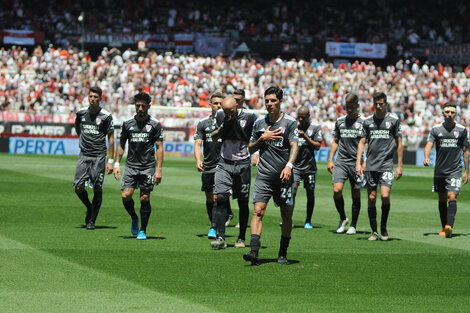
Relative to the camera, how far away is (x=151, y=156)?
1350 centimetres

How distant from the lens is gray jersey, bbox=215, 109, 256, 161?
12398mm

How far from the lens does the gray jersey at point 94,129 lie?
14.8m

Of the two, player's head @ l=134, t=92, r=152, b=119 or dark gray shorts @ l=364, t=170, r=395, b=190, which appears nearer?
player's head @ l=134, t=92, r=152, b=119

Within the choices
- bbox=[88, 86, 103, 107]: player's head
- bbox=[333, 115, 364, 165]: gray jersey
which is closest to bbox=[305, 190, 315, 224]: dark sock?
bbox=[333, 115, 364, 165]: gray jersey

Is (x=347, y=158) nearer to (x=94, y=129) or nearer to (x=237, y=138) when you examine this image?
(x=237, y=138)

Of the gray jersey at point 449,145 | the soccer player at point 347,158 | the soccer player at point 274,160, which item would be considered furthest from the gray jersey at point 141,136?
the gray jersey at point 449,145

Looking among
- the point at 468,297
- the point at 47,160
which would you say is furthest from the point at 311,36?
the point at 468,297

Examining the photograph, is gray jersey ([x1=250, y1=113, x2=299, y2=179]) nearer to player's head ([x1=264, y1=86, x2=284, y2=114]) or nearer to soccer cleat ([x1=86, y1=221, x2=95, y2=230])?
player's head ([x1=264, y1=86, x2=284, y2=114])

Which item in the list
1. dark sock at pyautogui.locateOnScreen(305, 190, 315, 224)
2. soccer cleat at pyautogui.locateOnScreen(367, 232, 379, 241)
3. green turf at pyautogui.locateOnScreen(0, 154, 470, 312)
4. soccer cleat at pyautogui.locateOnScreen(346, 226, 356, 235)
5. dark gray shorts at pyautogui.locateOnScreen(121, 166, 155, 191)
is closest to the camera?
green turf at pyautogui.locateOnScreen(0, 154, 470, 312)

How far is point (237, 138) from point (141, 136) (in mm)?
1772

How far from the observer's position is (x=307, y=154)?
16594 mm

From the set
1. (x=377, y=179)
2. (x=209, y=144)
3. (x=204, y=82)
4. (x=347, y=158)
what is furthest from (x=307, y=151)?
(x=204, y=82)

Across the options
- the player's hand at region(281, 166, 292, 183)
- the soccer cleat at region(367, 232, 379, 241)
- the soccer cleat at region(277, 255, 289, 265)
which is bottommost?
the soccer cleat at region(367, 232, 379, 241)

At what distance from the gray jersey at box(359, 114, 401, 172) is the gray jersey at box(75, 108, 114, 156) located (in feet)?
14.7
